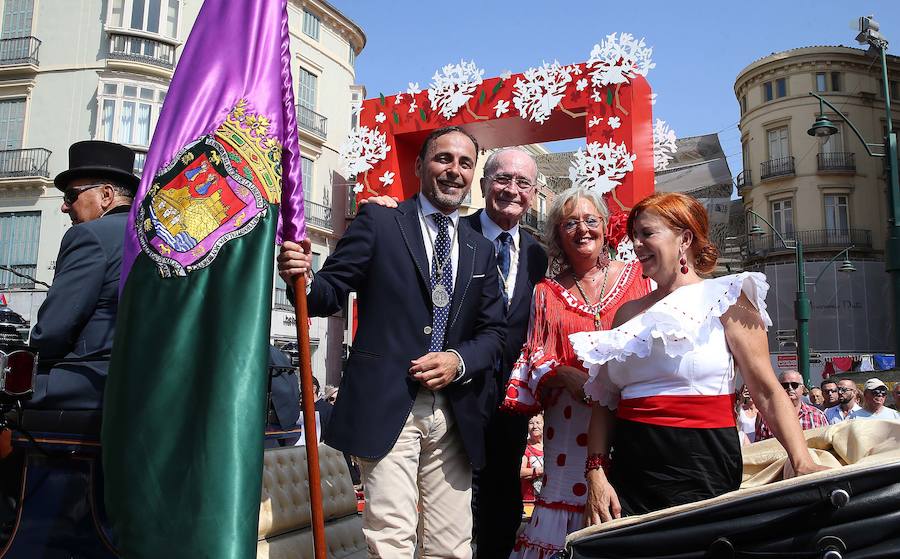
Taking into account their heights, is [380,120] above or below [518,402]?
above

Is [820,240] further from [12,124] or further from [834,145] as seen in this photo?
[12,124]

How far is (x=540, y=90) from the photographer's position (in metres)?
9.62

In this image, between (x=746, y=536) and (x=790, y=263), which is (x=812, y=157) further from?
(x=746, y=536)

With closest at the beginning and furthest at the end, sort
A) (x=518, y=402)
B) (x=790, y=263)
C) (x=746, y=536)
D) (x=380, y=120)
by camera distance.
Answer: (x=746, y=536) → (x=518, y=402) → (x=380, y=120) → (x=790, y=263)

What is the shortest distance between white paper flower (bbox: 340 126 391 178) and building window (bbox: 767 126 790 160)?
30.8 m

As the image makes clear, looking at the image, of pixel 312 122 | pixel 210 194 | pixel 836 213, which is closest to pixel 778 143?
pixel 836 213

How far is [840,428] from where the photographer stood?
275 cm

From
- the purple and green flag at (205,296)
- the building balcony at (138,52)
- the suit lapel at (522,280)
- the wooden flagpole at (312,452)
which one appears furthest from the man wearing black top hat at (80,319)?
the building balcony at (138,52)

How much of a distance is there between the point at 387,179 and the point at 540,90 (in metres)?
2.59

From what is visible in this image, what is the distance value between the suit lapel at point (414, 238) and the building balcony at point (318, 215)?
26257 millimetres

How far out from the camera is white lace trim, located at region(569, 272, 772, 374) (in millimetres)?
2523

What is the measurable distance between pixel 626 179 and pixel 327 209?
23.0 metres

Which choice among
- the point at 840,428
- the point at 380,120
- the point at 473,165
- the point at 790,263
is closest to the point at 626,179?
the point at 380,120

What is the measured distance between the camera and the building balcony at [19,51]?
82.4 feet
